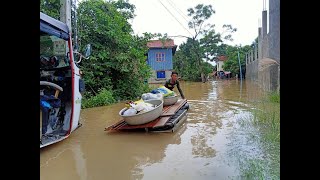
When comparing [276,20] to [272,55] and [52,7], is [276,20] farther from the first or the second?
[52,7]

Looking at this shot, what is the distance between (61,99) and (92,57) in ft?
23.7

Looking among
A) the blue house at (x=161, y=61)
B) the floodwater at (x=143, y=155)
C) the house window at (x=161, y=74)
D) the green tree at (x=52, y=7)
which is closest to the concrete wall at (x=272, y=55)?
the floodwater at (x=143, y=155)

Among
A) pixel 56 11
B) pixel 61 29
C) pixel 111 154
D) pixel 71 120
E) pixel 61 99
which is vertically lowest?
pixel 111 154

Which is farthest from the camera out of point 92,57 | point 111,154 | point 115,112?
point 92,57

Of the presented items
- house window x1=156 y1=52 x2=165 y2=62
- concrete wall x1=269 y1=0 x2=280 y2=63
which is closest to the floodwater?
concrete wall x1=269 y1=0 x2=280 y2=63

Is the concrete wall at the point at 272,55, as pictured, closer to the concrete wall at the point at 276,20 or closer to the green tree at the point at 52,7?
the concrete wall at the point at 276,20

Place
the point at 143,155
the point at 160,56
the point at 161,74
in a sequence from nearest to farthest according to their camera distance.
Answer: the point at 143,155 → the point at 161,74 → the point at 160,56

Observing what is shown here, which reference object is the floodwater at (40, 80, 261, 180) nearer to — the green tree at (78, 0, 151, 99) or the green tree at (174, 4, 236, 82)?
the green tree at (78, 0, 151, 99)

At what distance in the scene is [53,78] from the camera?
6055 mm

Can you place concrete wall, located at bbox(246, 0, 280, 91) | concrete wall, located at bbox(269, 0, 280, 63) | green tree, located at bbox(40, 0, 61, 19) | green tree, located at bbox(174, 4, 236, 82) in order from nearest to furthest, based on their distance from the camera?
concrete wall, located at bbox(269, 0, 280, 63) < concrete wall, located at bbox(246, 0, 280, 91) < green tree, located at bbox(40, 0, 61, 19) < green tree, located at bbox(174, 4, 236, 82)

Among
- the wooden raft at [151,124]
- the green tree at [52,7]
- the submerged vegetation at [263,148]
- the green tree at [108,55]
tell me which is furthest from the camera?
the green tree at [108,55]

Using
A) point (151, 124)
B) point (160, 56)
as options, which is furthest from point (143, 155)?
point (160, 56)
